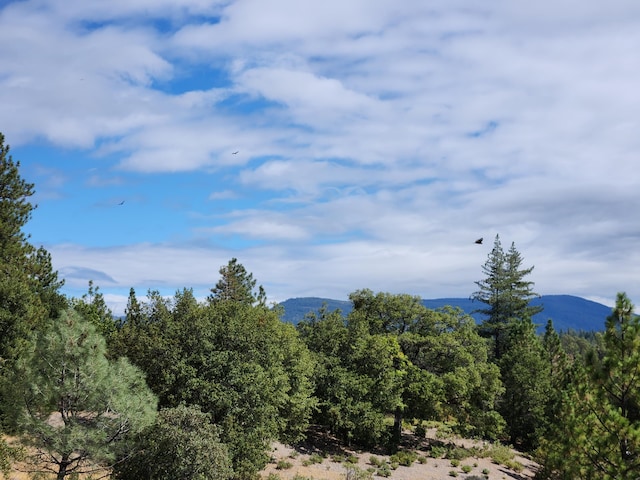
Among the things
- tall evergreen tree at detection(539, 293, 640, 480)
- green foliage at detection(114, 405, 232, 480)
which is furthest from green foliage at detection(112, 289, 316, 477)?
tall evergreen tree at detection(539, 293, 640, 480)

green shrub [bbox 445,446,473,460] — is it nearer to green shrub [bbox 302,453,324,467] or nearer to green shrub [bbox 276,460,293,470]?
green shrub [bbox 302,453,324,467]

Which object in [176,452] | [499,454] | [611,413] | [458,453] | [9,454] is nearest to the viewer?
[611,413]

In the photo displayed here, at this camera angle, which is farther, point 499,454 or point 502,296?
Result: point 502,296

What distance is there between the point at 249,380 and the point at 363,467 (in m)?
14.3

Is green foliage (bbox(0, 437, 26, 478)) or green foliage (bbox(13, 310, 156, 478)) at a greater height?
green foliage (bbox(13, 310, 156, 478))

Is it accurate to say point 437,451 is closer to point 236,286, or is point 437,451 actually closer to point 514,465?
point 514,465

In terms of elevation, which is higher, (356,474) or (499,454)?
(356,474)

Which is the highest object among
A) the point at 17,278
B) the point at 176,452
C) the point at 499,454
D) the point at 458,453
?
the point at 17,278

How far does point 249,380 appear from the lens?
24359mm

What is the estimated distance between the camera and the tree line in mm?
16234

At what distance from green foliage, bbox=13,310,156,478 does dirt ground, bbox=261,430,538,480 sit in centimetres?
1327

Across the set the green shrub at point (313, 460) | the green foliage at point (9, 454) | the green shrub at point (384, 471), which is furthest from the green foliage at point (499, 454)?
the green foliage at point (9, 454)

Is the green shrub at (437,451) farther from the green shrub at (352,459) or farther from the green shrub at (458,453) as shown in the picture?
the green shrub at (352,459)

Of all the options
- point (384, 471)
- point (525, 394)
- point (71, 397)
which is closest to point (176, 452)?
point (71, 397)
